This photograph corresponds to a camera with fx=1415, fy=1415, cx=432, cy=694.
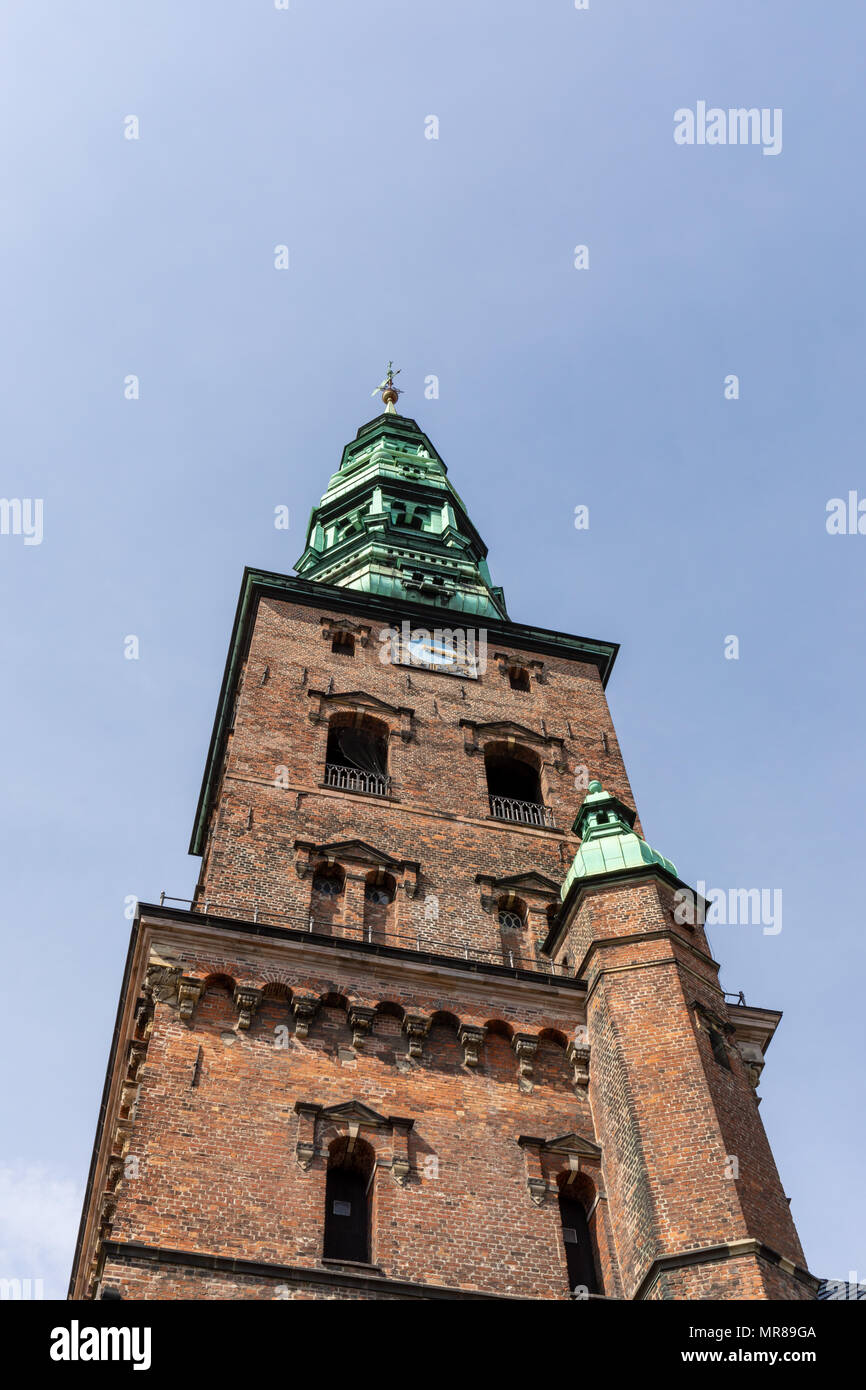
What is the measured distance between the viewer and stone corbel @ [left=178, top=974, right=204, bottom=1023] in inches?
773

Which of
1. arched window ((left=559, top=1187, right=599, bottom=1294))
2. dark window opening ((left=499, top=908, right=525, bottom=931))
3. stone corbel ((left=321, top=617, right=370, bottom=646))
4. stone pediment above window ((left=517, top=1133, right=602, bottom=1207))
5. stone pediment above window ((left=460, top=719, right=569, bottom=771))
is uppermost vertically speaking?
stone corbel ((left=321, top=617, right=370, bottom=646))

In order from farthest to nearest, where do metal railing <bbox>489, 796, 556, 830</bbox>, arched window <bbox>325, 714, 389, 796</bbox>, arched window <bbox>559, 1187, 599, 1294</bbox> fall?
arched window <bbox>325, 714, 389, 796</bbox> → metal railing <bbox>489, 796, 556, 830</bbox> → arched window <bbox>559, 1187, 599, 1294</bbox>

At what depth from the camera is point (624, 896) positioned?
2223 centimetres

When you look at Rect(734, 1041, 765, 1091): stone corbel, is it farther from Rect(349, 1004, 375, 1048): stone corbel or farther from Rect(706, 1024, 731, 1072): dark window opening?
Rect(349, 1004, 375, 1048): stone corbel

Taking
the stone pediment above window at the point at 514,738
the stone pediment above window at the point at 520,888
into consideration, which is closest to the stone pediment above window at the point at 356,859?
the stone pediment above window at the point at 520,888

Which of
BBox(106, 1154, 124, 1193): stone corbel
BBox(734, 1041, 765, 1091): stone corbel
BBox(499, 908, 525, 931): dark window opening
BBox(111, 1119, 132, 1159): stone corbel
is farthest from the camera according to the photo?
BBox(499, 908, 525, 931): dark window opening

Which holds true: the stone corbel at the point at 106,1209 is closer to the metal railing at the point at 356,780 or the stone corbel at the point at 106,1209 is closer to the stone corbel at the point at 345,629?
the metal railing at the point at 356,780

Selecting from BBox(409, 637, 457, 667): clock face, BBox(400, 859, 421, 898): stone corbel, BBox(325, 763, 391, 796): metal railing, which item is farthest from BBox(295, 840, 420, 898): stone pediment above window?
BBox(409, 637, 457, 667): clock face

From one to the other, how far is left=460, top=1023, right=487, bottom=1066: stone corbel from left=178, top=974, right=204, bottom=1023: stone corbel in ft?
12.6

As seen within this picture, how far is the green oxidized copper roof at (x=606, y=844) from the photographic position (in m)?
22.9

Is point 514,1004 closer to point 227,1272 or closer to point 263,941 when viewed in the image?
point 263,941

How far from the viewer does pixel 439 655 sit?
32.2 metres

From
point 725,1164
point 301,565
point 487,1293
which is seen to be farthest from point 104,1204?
point 301,565

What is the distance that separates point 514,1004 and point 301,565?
21956 millimetres
